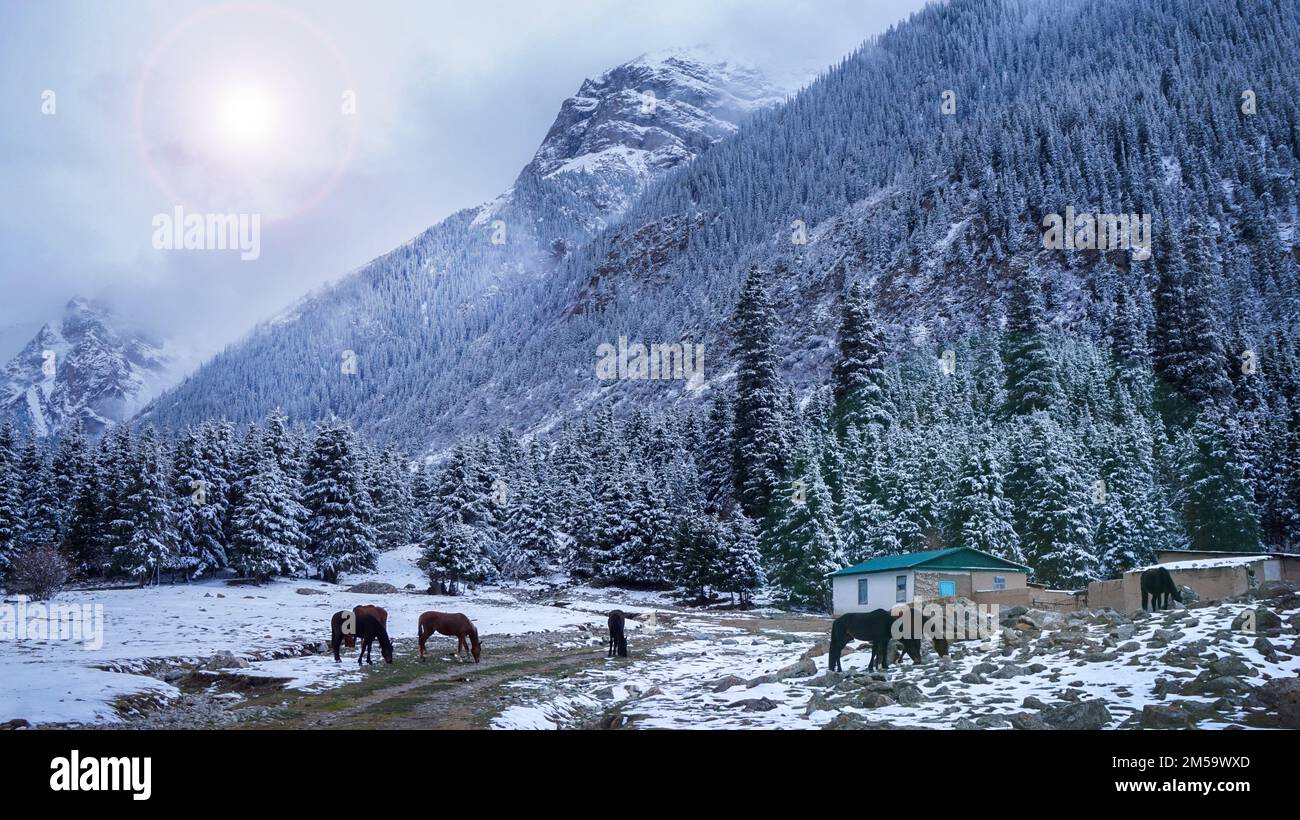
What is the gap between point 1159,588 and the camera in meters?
24.2

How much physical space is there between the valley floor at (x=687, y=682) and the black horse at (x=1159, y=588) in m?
2.50

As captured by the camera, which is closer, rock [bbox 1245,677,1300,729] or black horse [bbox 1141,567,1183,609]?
rock [bbox 1245,677,1300,729]

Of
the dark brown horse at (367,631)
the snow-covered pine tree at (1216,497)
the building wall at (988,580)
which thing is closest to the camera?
the dark brown horse at (367,631)

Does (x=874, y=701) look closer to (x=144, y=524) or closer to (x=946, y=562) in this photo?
(x=946, y=562)

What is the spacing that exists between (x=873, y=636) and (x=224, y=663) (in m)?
16.7

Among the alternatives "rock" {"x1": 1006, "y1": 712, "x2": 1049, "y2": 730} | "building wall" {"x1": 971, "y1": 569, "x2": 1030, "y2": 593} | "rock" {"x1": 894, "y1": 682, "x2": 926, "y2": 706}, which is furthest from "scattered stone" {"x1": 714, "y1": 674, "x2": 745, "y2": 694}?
"building wall" {"x1": 971, "y1": 569, "x2": 1030, "y2": 593}

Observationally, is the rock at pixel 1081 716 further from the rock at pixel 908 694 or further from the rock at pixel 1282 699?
the rock at pixel 908 694

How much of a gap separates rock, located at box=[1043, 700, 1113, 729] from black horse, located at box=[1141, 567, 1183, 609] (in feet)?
47.6

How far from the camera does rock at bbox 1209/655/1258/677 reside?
42.0 feet

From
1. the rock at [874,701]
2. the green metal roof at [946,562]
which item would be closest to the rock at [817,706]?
the rock at [874,701]

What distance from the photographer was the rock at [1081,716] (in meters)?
11.5

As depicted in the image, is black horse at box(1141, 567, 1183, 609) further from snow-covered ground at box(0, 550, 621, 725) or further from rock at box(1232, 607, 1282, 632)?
snow-covered ground at box(0, 550, 621, 725)

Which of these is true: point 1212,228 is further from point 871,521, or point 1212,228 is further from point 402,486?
point 402,486
